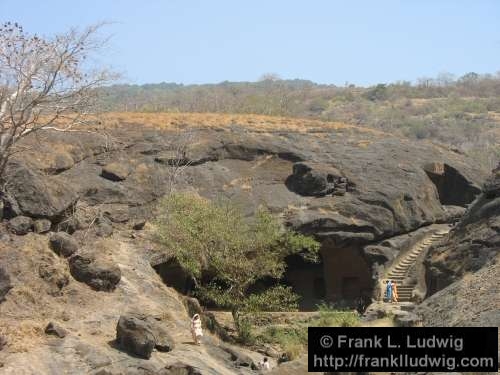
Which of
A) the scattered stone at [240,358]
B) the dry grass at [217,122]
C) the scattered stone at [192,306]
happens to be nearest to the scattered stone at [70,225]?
the scattered stone at [192,306]

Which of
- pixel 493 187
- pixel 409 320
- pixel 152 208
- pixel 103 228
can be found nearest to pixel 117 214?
pixel 152 208

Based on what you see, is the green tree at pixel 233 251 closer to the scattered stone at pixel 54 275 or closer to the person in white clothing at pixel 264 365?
the person in white clothing at pixel 264 365

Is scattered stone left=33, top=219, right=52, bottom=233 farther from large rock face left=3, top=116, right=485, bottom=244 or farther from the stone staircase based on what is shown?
the stone staircase

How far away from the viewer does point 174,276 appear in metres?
25.5

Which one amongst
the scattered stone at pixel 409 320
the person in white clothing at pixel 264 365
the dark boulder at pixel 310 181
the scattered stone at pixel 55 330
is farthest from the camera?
the dark boulder at pixel 310 181

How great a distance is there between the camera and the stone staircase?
27812 millimetres

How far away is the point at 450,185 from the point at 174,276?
15.6 m

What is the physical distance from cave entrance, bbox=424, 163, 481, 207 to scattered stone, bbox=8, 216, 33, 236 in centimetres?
1932

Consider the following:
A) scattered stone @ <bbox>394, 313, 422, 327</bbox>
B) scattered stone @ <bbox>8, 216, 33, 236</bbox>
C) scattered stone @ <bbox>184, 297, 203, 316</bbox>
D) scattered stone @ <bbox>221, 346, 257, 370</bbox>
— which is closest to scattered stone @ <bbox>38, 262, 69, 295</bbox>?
scattered stone @ <bbox>8, 216, 33, 236</bbox>

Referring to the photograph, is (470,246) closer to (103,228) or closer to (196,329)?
(196,329)

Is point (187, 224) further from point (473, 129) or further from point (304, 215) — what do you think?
point (473, 129)

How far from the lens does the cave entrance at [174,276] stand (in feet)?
81.9

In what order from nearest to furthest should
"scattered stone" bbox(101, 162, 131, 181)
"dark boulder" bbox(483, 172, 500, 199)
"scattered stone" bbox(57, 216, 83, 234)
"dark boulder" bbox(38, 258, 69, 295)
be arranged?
"dark boulder" bbox(38, 258, 69, 295) < "scattered stone" bbox(57, 216, 83, 234) < "dark boulder" bbox(483, 172, 500, 199) < "scattered stone" bbox(101, 162, 131, 181)

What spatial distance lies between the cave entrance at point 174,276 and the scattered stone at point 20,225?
16.3 ft
